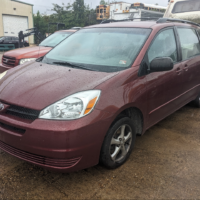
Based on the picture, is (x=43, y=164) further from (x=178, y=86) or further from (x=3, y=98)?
(x=178, y=86)

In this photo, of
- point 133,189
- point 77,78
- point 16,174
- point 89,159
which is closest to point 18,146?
point 16,174

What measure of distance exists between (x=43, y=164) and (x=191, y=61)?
2990 mm

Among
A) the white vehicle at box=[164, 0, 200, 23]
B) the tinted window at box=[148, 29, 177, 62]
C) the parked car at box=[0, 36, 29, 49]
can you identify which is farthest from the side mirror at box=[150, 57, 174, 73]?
the parked car at box=[0, 36, 29, 49]

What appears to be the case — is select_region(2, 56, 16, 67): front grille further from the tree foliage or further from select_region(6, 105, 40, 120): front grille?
the tree foliage

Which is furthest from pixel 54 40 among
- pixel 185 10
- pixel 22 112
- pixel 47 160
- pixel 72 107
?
pixel 47 160

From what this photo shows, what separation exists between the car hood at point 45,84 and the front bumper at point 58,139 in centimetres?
21

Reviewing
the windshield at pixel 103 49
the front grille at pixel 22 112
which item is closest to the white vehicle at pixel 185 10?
the windshield at pixel 103 49

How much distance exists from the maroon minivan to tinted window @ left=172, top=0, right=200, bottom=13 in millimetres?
5132

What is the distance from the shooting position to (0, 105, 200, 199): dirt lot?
7.47 ft

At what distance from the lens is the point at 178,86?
11.6ft

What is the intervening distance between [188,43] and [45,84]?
2.73 metres

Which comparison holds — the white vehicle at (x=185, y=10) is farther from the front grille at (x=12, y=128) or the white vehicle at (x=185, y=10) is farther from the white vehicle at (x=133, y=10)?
the white vehicle at (x=133, y=10)

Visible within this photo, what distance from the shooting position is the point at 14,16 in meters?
28.2

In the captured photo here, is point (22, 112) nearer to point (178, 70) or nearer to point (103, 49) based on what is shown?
point (103, 49)
